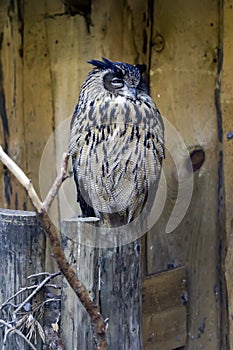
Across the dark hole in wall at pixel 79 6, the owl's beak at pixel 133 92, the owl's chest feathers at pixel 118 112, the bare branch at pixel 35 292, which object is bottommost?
the bare branch at pixel 35 292

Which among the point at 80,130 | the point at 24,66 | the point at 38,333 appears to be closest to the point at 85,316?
the point at 38,333

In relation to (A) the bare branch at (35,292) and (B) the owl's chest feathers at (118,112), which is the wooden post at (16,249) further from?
(B) the owl's chest feathers at (118,112)

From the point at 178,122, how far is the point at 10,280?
87 cm

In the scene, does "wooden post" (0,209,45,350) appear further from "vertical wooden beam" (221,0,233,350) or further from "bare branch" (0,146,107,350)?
"vertical wooden beam" (221,0,233,350)

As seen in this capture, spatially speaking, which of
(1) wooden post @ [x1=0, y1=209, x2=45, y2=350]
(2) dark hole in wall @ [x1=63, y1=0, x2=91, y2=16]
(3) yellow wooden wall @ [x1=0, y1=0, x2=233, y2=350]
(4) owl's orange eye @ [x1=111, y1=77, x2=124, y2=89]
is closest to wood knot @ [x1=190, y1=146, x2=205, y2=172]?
(3) yellow wooden wall @ [x1=0, y1=0, x2=233, y2=350]

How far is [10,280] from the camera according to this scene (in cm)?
177

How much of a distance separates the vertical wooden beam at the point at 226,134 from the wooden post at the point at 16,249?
2.45ft

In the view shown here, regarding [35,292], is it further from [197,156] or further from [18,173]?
[197,156]

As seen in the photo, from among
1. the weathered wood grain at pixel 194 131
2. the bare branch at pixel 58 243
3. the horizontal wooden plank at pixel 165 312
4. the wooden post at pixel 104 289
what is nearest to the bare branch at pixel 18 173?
the bare branch at pixel 58 243

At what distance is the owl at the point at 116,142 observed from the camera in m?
1.87

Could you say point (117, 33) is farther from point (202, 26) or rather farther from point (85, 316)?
point (85, 316)

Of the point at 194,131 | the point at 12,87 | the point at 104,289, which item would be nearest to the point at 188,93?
the point at 194,131

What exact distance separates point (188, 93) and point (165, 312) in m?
0.78

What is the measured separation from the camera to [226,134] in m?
2.25
